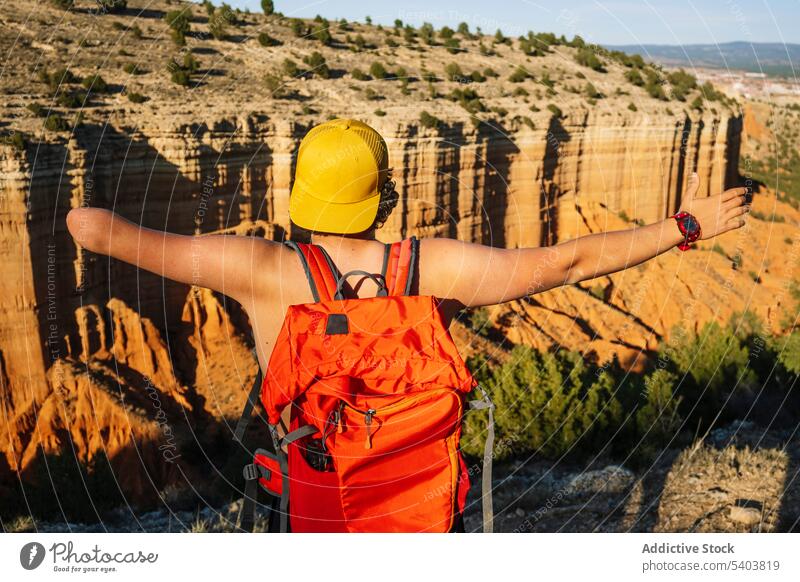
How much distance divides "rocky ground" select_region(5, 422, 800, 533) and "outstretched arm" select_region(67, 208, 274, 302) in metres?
4.33

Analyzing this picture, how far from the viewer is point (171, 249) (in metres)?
3.25

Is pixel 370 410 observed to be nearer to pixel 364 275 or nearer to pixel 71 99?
pixel 364 275

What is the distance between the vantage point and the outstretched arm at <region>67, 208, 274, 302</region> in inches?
127

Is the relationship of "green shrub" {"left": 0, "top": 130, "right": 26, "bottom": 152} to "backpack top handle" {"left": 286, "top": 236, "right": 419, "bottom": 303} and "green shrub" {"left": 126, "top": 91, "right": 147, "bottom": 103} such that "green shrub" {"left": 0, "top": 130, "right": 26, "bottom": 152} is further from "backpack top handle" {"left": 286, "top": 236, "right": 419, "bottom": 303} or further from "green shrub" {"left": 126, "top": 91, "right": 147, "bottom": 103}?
"backpack top handle" {"left": 286, "top": 236, "right": 419, "bottom": 303}

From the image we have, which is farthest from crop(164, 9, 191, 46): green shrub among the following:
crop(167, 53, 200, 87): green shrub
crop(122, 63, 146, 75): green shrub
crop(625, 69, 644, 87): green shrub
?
crop(625, 69, 644, 87): green shrub

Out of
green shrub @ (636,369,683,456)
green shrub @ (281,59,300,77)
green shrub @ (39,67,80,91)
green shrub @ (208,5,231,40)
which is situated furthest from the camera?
green shrub @ (208,5,231,40)

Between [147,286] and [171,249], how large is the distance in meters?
11.3

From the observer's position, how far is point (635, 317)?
22844mm

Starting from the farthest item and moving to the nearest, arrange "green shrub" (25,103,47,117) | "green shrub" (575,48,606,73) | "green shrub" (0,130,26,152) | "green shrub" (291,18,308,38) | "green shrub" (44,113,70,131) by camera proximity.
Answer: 1. "green shrub" (575,48,606,73)
2. "green shrub" (291,18,308,38)
3. "green shrub" (25,103,47,117)
4. "green shrub" (44,113,70,131)
5. "green shrub" (0,130,26,152)

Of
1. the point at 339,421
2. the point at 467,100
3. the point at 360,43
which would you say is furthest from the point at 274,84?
the point at 339,421

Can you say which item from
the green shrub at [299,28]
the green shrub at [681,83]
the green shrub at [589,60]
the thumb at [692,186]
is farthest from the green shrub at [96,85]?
the green shrub at [681,83]

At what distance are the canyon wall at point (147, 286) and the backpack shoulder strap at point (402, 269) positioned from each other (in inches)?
285

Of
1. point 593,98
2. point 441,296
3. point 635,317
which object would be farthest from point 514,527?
point 593,98

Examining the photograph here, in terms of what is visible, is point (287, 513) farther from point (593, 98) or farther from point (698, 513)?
point (593, 98)
